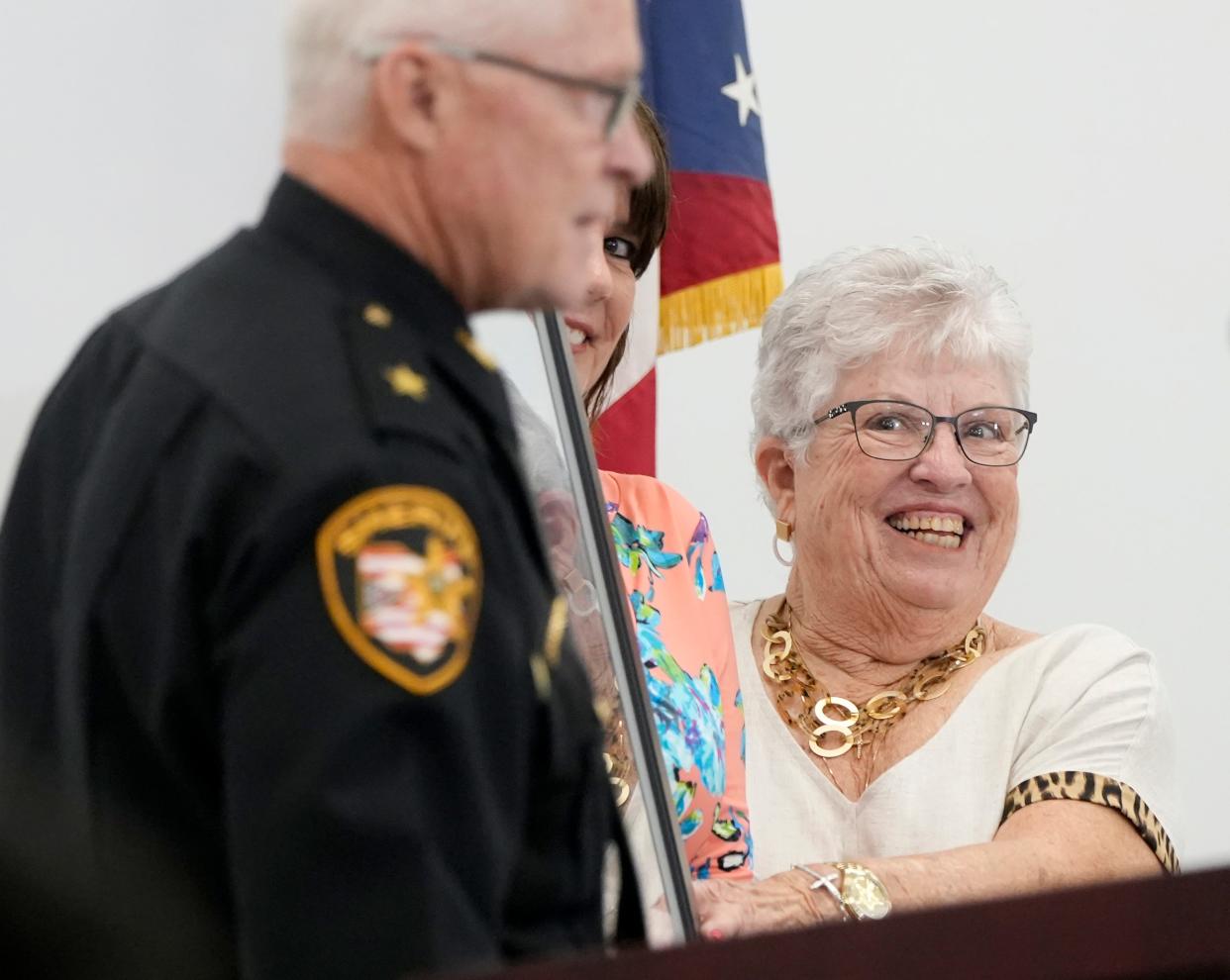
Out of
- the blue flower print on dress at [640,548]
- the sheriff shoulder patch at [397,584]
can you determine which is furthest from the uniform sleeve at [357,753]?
the blue flower print on dress at [640,548]

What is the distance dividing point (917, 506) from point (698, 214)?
0.83 m

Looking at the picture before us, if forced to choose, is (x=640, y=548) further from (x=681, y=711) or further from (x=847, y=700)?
(x=847, y=700)

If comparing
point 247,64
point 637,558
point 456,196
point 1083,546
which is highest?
point 247,64

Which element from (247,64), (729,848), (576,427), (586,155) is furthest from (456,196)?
(729,848)

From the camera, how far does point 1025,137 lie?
371 cm

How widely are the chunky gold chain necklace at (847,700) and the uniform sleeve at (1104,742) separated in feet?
0.50

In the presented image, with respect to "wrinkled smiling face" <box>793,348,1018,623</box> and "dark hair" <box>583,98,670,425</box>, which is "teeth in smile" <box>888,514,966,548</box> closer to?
"wrinkled smiling face" <box>793,348,1018,623</box>

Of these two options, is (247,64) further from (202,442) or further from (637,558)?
(637,558)

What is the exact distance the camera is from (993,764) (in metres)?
2.25

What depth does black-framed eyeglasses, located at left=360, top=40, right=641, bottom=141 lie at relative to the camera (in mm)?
951

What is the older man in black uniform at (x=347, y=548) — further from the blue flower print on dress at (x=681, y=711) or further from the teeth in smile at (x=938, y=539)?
the teeth in smile at (x=938, y=539)

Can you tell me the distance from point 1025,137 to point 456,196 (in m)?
2.93

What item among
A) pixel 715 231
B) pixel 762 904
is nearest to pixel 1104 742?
pixel 762 904

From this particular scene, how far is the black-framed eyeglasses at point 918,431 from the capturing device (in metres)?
2.42
